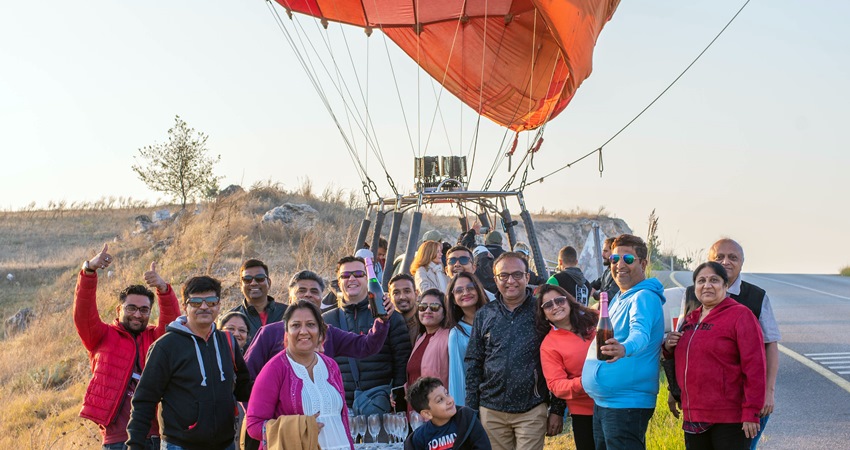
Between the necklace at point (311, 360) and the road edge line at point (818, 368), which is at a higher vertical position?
the necklace at point (311, 360)

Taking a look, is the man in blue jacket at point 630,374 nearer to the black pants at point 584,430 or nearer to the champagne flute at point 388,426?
the black pants at point 584,430

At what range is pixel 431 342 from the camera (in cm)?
621

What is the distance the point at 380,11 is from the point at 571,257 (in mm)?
6417

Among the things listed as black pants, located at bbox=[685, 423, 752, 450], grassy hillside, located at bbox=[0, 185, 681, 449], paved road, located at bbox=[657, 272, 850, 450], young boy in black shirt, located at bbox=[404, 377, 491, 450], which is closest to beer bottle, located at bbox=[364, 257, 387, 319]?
young boy in black shirt, located at bbox=[404, 377, 491, 450]

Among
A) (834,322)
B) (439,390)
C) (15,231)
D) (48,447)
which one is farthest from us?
(15,231)

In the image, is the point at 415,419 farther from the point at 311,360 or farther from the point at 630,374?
the point at 630,374

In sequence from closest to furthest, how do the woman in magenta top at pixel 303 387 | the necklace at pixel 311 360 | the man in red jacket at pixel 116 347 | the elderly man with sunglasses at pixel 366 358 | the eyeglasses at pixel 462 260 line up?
1. the woman in magenta top at pixel 303 387
2. the necklace at pixel 311 360
3. the man in red jacket at pixel 116 347
4. the elderly man with sunglasses at pixel 366 358
5. the eyeglasses at pixel 462 260

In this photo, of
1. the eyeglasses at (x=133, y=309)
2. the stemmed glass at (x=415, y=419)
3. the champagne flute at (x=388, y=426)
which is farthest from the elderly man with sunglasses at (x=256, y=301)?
the stemmed glass at (x=415, y=419)

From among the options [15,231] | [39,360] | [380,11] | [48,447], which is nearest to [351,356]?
[48,447]

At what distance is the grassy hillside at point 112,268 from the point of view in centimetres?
1117

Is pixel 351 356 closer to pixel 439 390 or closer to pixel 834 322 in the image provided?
pixel 439 390

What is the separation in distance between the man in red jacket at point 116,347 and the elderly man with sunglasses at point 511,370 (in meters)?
2.02

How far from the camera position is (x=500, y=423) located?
5.81 m

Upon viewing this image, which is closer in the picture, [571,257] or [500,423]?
[500,423]
